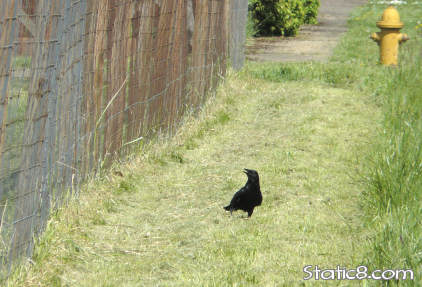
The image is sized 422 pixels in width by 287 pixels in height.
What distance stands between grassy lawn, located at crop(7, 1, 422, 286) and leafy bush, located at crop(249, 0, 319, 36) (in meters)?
6.52

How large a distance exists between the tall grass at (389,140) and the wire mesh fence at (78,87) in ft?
6.22

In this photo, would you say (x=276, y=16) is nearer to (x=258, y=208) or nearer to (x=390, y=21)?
(x=390, y=21)

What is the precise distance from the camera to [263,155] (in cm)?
684

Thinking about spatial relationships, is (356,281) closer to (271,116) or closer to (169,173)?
(169,173)

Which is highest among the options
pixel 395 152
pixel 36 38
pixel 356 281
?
pixel 36 38

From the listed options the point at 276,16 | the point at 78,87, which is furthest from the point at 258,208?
the point at 276,16

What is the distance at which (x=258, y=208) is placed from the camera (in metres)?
5.37

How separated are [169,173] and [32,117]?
2.29 m

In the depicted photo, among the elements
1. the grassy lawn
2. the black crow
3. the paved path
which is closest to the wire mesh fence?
the grassy lawn

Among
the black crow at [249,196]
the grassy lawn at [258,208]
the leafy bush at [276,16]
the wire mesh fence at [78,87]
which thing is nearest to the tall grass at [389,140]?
the grassy lawn at [258,208]

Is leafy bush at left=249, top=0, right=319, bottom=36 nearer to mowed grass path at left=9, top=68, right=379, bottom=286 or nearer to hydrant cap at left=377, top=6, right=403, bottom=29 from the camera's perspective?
hydrant cap at left=377, top=6, right=403, bottom=29

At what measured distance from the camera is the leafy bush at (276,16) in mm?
15234

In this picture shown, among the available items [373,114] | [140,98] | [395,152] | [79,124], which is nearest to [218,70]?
[373,114]

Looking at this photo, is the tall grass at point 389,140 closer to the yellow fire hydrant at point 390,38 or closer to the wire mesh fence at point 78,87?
the yellow fire hydrant at point 390,38
